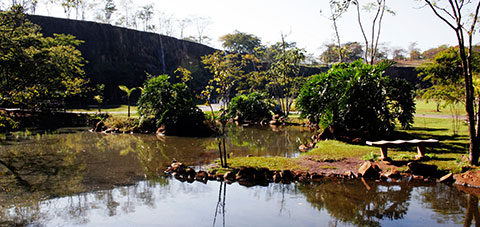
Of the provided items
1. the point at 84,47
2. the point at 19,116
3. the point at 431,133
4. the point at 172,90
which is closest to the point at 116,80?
the point at 84,47

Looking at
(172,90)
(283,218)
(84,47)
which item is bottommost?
(283,218)

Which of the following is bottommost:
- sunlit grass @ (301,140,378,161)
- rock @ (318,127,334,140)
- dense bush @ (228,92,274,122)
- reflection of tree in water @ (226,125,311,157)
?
reflection of tree in water @ (226,125,311,157)

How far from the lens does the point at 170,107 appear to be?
18172 mm

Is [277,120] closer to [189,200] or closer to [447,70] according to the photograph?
[447,70]

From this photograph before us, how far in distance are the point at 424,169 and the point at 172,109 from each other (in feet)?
41.5

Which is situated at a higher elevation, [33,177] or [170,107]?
[170,107]

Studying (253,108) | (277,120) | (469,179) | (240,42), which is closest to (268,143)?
(469,179)

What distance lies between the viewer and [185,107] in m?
18.3

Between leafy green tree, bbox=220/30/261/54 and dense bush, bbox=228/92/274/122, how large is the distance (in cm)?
4747

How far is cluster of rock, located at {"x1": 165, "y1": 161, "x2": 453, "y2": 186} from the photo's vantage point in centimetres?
841

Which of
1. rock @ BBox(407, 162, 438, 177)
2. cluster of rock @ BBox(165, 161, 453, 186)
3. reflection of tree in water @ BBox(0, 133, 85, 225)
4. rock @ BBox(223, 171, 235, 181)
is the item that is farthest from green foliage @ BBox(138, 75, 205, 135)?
rock @ BBox(407, 162, 438, 177)

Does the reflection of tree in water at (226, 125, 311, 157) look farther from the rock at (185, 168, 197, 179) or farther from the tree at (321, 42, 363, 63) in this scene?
the tree at (321, 42, 363, 63)

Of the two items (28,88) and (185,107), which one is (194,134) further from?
(28,88)

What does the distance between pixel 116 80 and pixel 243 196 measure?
41925 millimetres
